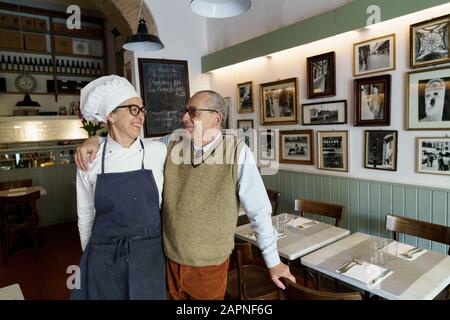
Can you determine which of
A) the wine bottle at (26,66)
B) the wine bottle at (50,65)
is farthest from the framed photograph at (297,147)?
the wine bottle at (26,66)

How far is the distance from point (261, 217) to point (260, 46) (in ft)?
8.88

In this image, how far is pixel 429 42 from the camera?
7.62 ft

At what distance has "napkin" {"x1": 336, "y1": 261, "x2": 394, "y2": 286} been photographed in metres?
1.67

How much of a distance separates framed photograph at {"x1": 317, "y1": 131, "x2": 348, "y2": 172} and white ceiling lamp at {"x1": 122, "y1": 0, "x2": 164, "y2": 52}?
191 centimetres

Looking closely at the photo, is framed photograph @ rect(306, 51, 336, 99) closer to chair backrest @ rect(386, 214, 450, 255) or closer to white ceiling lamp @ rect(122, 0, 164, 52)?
chair backrest @ rect(386, 214, 450, 255)

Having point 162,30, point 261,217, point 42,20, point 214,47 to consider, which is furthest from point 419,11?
point 42,20

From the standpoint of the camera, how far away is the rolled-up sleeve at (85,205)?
1271mm

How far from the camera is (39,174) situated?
5312 mm

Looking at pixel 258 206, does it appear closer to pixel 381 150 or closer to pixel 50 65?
pixel 381 150

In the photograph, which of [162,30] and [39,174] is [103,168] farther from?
[39,174]

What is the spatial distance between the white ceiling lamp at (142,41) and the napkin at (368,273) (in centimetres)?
261

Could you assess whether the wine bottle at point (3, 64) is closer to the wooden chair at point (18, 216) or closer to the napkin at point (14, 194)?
the wooden chair at point (18, 216)

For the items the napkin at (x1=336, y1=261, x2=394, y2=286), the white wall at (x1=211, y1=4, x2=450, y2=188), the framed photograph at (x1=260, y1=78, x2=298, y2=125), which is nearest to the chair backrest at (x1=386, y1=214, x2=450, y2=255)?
the white wall at (x1=211, y1=4, x2=450, y2=188)

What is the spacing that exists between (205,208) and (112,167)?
41 centimetres
